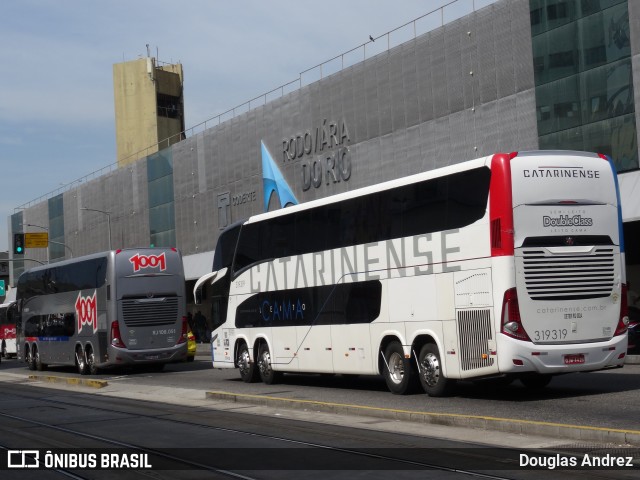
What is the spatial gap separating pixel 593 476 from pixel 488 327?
6.71 m

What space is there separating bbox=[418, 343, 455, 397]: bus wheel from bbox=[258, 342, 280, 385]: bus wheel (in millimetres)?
6247

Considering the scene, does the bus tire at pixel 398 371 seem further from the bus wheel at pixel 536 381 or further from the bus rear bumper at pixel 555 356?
the bus rear bumper at pixel 555 356

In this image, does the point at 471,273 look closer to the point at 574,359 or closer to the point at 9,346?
the point at 574,359

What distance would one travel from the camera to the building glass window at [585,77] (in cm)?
3119

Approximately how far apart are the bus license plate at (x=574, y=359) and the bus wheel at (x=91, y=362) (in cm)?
2007

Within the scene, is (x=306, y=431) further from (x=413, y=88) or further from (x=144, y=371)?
(x=413, y=88)

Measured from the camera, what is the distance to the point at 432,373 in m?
17.6

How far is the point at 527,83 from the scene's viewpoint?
35.1 meters

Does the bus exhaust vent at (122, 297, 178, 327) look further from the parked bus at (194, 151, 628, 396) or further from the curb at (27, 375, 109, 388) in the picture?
the parked bus at (194, 151, 628, 396)

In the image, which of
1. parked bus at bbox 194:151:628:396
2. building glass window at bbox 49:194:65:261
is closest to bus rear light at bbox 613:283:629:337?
parked bus at bbox 194:151:628:396

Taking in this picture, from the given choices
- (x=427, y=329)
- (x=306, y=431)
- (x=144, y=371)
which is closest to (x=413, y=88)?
(x=144, y=371)

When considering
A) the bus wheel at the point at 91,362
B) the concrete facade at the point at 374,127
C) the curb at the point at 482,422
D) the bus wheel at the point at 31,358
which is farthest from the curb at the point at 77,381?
the concrete facade at the point at 374,127

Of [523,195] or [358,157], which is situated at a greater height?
[358,157]

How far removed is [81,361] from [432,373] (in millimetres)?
18933
